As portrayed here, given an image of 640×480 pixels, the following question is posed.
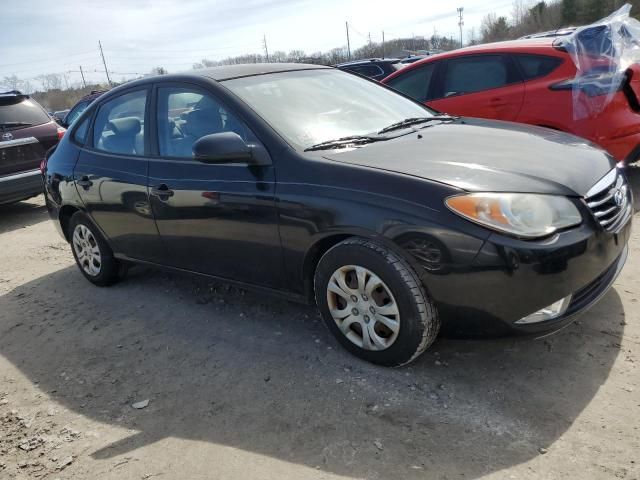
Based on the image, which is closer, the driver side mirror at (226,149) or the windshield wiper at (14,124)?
the driver side mirror at (226,149)

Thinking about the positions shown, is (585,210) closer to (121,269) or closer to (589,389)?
(589,389)

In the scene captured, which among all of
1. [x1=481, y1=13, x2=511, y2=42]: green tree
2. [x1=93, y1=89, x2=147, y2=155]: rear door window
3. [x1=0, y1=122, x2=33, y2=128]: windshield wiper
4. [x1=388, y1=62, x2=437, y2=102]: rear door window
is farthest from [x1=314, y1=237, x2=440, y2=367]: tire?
[x1=481, y1=13, x2=511, y2=42]: green tree

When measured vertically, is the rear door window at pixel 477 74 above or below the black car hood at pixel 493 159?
above

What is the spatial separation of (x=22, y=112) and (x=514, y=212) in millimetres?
7378

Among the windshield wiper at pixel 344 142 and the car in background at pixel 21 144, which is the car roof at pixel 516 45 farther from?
the car in background at pixel 21 144

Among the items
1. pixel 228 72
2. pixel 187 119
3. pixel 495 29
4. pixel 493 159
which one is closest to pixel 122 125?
pixel 187 119

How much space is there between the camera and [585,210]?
2562 mm

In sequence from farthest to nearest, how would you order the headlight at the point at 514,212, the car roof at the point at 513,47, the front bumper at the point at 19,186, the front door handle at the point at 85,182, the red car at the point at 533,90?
1. the front bumper at the point at 19,186
2. the car roof at the point at 513,47
3. the red car at the point at 533,90
4. the front door handle at the point at 85,182
5. the headlight at the point at 514,212

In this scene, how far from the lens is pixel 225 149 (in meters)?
2.97

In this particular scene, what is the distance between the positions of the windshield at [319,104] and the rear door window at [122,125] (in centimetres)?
86

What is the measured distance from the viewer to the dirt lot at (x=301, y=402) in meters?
2.27

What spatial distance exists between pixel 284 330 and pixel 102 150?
2.10m

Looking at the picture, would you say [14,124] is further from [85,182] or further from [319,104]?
[319,104]

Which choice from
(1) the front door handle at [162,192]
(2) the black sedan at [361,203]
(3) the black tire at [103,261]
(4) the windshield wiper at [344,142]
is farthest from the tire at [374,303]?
(3) the black tire at [103,261]
